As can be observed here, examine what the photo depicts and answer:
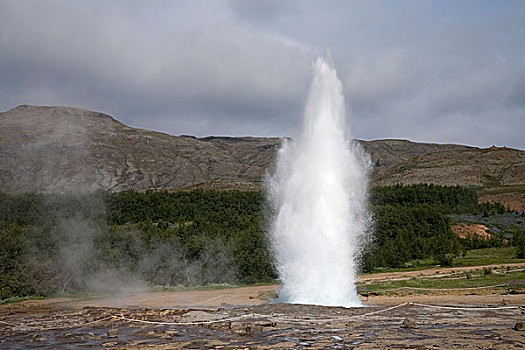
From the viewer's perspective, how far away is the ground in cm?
1259

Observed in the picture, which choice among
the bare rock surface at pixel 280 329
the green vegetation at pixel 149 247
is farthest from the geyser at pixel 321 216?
the green vegetation at pixel 149 247

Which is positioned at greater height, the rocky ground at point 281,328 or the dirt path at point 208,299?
the rocky ground at point 281,328

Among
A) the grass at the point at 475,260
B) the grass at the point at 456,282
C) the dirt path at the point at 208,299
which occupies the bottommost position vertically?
the dirt path at the point at 208,299

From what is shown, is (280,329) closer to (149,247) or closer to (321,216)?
(321,216)

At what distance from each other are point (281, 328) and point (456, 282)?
64.9 feet

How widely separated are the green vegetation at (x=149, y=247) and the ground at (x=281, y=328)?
11.2 metres

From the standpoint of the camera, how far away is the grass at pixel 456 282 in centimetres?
2922

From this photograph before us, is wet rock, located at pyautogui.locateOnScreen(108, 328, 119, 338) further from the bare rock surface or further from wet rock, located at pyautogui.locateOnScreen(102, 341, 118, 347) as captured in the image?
wet rock, located at pyautogui.locateOnScreen(102, 341, 118, 347)

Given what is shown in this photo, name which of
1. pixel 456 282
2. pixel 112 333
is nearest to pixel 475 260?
pixel 456 282

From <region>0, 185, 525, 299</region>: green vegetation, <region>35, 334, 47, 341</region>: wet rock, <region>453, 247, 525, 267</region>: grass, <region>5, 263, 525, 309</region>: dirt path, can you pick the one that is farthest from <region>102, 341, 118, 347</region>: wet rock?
<region>453, 247, 525, 267</region>: grass

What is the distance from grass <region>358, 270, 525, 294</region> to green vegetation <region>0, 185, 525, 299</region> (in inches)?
418

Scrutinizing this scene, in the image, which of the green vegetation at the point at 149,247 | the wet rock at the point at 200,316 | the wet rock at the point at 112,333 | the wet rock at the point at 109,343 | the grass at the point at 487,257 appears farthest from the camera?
the grass at the point at 487,257

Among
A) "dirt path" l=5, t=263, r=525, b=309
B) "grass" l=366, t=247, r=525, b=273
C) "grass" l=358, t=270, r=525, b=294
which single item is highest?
"grass" l=366, t=247, r=525, b=273

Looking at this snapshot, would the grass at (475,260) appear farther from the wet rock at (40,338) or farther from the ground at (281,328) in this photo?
the wet rock at (40,338)
